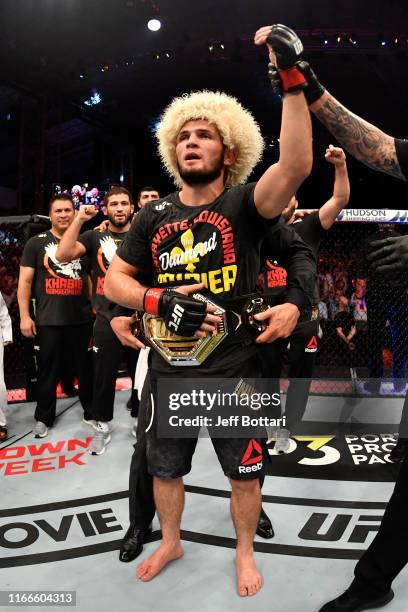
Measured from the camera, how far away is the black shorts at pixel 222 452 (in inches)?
66.6

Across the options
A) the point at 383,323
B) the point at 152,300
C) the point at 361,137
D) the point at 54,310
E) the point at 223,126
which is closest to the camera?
the point at 361,137

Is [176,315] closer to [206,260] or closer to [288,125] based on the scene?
[206,260]

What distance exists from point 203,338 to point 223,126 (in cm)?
77

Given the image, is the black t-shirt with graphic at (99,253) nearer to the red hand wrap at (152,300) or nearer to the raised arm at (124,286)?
the raised arm at (124,286)

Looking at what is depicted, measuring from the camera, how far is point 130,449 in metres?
3.13

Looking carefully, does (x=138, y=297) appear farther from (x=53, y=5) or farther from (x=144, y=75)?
(x=144, y=75)

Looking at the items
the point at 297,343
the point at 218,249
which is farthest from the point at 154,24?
the point at 218,249

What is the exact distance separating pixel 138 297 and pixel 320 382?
11.3 ft

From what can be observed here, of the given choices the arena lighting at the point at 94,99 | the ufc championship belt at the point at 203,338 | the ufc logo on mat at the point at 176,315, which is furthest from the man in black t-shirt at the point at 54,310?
the arena lighting at the point at 94,99

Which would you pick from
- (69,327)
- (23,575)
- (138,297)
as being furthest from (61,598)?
(69,327)

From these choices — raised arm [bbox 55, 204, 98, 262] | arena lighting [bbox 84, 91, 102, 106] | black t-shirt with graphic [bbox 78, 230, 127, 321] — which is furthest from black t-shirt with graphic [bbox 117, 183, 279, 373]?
arena lighting [bbox 84, 91, 102, 106]

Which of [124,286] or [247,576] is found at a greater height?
[124,286]

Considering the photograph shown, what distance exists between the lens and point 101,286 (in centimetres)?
335

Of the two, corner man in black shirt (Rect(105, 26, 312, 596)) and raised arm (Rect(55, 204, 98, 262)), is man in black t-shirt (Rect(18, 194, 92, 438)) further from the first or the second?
corner man in black shirt (Rect(105, 26, 312, 596))
